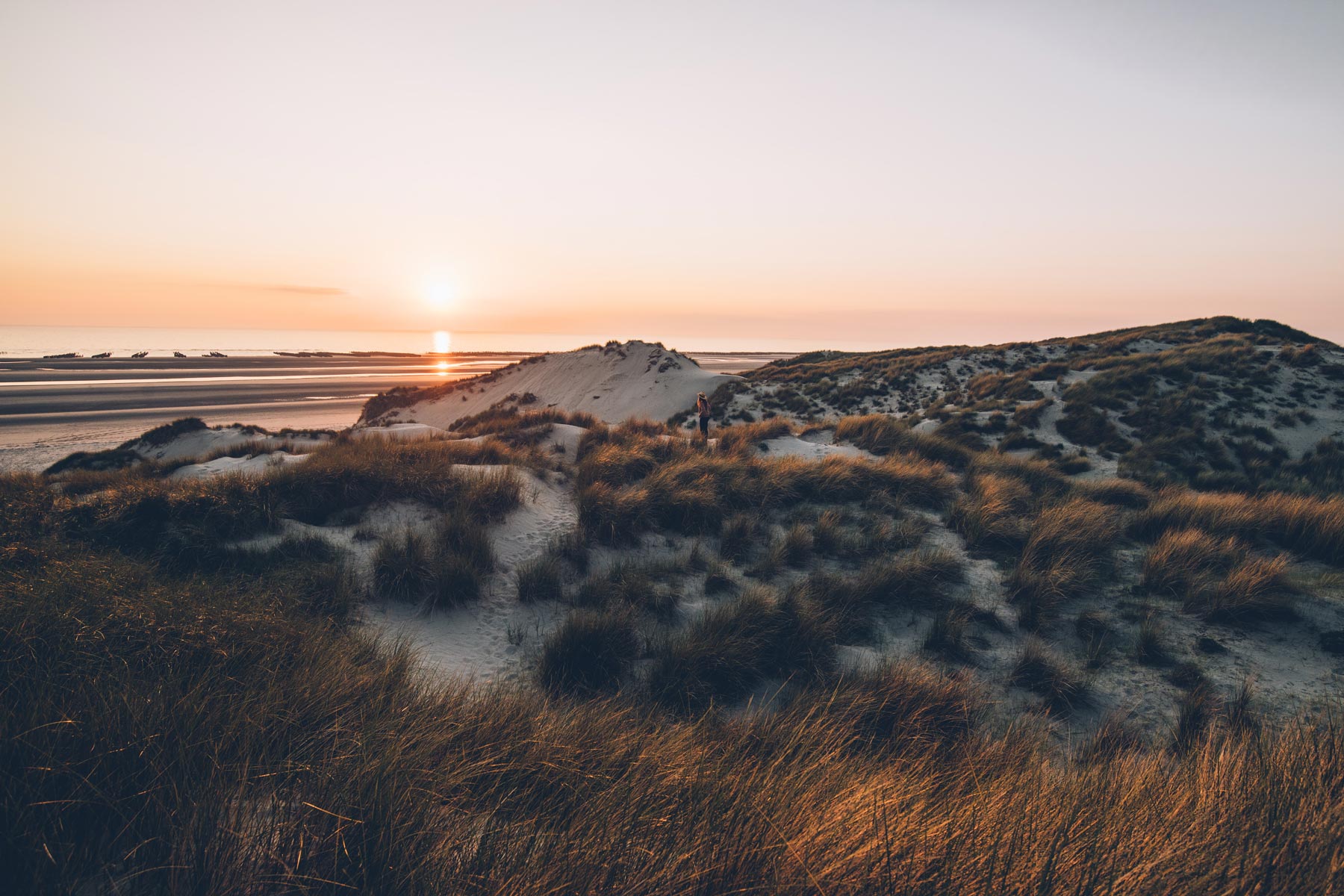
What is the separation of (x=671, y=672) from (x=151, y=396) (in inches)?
2079

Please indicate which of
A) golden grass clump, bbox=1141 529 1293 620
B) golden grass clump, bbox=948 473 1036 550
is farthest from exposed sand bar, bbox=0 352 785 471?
golden grass clump, bbox=1141 529 1293 620

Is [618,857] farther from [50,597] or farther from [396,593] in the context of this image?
[396,593]

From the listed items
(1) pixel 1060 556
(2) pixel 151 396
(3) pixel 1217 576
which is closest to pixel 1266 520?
(3) pixel 1217 576

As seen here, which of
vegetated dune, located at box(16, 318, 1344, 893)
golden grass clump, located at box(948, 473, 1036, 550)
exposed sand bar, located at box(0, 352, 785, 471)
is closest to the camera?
vegetated dune, located at box(16, 318, 1344, 893)

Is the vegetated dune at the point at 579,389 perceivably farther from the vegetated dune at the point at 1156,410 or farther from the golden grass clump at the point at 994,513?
the golden grass clump at the point at 994,513

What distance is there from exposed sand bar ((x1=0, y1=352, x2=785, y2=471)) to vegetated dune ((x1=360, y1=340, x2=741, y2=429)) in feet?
13.3

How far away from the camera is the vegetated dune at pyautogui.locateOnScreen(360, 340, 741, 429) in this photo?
32.1 meters

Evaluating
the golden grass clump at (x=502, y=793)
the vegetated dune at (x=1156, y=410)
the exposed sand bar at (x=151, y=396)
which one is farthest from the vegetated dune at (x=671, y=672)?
the exposed sand bar at (x=151, y=396)

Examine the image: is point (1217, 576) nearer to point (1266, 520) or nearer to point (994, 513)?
point (1266, 520)

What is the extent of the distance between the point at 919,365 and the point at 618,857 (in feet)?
114

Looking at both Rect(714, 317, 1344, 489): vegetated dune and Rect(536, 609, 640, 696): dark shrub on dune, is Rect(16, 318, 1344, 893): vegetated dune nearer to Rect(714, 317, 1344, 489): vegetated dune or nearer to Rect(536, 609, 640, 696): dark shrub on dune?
Rect(536, 609, 640, 696): dark shrub on dune

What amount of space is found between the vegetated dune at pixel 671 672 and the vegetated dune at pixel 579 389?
2120 centimetres

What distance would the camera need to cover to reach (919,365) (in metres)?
32.3

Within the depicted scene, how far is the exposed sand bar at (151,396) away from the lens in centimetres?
2527
